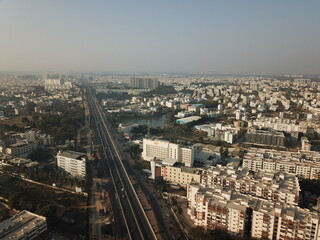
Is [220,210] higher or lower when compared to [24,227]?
higher

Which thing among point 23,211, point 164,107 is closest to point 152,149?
point 23,211

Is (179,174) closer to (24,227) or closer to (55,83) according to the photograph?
(24,227)

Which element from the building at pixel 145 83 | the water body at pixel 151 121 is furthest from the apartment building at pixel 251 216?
the building at pixel 145 83

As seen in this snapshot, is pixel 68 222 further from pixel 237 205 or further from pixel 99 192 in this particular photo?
pixel 237 205

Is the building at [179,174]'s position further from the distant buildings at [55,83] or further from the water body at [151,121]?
the distant buildings at [55,83]

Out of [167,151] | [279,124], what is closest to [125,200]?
[167,151]

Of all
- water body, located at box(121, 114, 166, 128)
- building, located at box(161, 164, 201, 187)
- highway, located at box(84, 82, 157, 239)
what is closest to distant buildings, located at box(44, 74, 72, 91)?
water body, located at box(121, 114, 166, 128)

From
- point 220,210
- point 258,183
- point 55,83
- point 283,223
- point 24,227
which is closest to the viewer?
point 283,223
